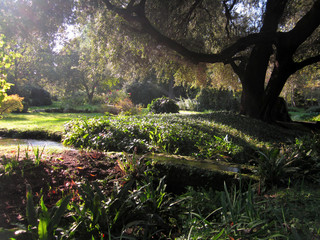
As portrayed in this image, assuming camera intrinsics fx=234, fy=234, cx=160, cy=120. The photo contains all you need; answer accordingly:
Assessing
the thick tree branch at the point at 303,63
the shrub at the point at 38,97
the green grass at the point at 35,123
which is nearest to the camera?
the green grass at the point at 35,123

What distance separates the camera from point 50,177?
3.09 m

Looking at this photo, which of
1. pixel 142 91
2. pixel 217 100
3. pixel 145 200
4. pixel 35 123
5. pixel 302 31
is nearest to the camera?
pixel 145 200

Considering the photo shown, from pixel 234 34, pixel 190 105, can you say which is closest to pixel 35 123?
pixel 234 34

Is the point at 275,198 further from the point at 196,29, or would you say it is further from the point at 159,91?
the point at 159,91

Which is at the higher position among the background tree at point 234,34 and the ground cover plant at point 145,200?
the background tree at point 234,34

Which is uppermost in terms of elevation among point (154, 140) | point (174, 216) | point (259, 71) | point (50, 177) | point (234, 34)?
point (234, 34)

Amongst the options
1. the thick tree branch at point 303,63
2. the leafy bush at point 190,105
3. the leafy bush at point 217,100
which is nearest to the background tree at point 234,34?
the thick tree branch at point 303,63

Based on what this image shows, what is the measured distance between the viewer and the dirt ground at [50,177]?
249cm

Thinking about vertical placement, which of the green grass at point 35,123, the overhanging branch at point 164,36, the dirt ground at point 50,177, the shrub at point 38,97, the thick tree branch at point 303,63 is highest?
the overhanging branch at point 164,36

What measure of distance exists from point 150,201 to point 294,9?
38.8 feet

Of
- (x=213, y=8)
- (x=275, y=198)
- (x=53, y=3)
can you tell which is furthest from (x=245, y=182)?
(x=213, y=8)

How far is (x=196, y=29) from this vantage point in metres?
10.7

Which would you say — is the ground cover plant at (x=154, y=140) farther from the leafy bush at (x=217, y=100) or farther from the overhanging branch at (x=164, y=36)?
the leafy bush at (x=217, y=100)

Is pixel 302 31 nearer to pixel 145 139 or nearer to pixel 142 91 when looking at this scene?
pixel 145 139
